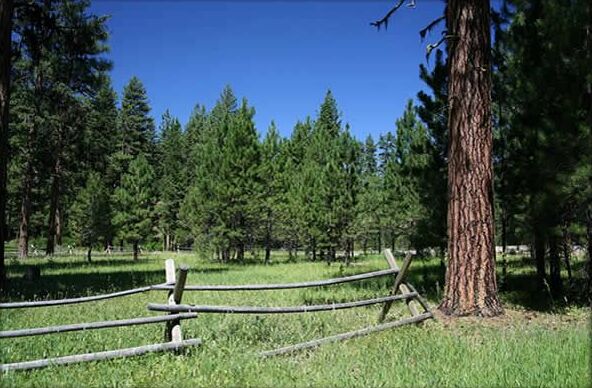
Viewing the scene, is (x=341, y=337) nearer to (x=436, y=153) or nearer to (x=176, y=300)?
(x=176, y=300)

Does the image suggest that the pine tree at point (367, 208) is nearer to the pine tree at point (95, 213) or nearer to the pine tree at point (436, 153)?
the pine tree at point (95, 213)

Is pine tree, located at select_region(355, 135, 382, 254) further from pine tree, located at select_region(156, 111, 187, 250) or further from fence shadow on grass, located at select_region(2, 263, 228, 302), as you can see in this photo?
pine tree, located at select_region(156, 111, 187, 250)

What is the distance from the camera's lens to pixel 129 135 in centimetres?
5256

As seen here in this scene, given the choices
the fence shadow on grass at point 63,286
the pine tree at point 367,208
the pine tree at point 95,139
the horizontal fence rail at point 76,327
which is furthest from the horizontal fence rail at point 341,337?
the pine tree at point 95,139

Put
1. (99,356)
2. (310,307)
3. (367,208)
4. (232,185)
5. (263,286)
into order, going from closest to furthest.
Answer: (99,356)
(310,307)
(263,286)
(232,185)
(367,208)

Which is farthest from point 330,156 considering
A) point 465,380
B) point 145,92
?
point 145,92

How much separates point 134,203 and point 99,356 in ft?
88.1

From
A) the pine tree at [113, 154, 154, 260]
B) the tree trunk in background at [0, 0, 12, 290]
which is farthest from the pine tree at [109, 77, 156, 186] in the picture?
the tree trunk in background at [0, 0, 12, 290]

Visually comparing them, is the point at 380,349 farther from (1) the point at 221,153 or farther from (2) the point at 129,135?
(2) the point at 129,135

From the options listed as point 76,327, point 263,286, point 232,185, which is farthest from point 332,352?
point 232,185

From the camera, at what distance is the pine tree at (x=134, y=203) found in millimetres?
30156

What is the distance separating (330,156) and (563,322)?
21835mm

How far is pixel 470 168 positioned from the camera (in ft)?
25.9

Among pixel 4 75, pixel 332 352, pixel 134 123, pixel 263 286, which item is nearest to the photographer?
pixel 332 352
